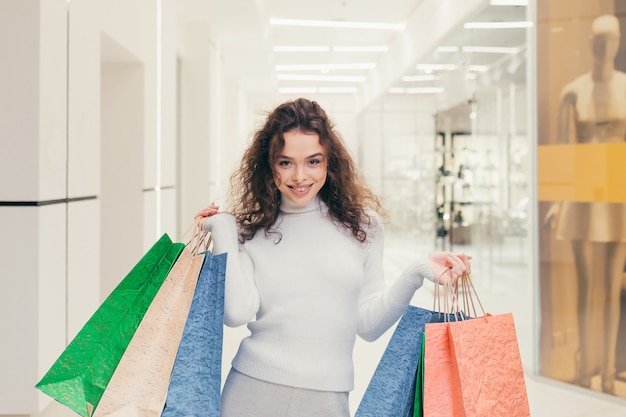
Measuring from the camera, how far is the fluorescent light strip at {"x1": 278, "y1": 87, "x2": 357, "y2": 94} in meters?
17.0

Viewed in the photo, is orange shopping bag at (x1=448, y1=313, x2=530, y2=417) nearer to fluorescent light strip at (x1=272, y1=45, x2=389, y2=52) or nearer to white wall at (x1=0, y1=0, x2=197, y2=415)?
white wall at (x1=0, y1=0, x2=197, y2=415)

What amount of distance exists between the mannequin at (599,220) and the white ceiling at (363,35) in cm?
85

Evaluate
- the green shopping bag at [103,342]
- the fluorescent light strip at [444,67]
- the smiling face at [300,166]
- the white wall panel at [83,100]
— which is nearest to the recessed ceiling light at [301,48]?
the fluorescent light strip at [444,67]

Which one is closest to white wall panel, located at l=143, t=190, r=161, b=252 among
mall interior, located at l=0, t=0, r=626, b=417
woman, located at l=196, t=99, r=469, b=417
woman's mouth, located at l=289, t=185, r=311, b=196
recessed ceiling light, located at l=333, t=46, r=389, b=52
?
mall interior, located at l=0, t=0, r=626, b=417

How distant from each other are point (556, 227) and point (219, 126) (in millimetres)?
6063

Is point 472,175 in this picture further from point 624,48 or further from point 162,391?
point 162,391

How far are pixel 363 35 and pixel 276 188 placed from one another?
9772 millimetres

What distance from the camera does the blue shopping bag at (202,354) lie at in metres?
1.28

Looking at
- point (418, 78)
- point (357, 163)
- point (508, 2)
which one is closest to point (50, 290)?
point (357, 163)

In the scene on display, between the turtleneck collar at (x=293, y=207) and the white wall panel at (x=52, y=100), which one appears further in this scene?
the white wall panel at (x=52, y=100)

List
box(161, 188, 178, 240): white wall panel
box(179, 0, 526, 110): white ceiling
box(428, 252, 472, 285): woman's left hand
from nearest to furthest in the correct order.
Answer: box(428, 252, 472, 285): woman's left hand → box(161, 188, 178, 240): white wall panel → box(179, 0, 526, 110): white ceiling

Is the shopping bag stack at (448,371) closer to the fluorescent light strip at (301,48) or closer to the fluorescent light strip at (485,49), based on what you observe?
the fluorescent light strip at (485,49)

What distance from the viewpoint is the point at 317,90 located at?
1777cm

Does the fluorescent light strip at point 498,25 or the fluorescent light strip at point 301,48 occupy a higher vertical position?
the fluorescent light strip at point 301,48
